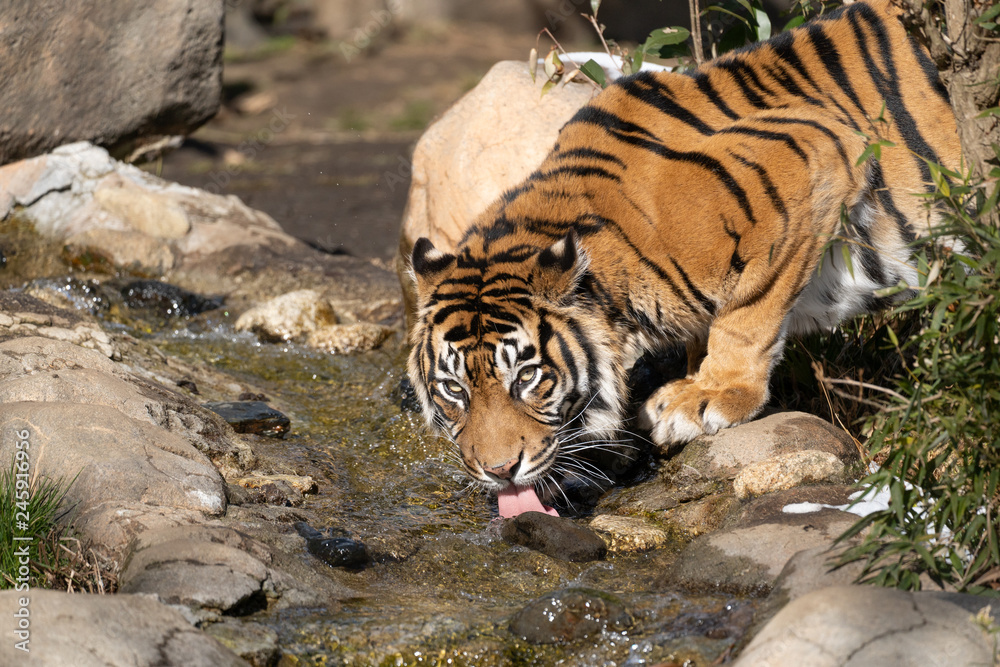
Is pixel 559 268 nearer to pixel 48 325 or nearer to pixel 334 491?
pixel 334 491

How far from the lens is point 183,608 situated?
2543 mm

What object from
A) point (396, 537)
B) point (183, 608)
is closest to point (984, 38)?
point (396, 537)

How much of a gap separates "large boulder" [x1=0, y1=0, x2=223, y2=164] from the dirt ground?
606mm

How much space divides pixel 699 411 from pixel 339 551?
153 centimetres

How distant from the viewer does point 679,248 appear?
11.8 feet

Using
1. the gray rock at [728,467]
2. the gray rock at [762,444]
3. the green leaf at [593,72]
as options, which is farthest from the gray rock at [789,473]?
the green leaf at [593,72]

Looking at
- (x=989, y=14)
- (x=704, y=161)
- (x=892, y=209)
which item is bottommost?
(x=892, y=209)

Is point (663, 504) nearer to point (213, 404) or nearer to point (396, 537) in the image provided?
point (396, 537)

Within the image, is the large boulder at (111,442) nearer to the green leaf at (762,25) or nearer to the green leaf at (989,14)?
the green leaf at (989,14)

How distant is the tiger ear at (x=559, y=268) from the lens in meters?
3.28

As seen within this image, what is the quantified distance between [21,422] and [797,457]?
2.72 m

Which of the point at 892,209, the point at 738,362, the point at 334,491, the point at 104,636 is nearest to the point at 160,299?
the point at 334,491

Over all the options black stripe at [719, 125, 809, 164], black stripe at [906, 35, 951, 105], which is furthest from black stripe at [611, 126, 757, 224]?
black stripe at [906, 35, 951, 105]

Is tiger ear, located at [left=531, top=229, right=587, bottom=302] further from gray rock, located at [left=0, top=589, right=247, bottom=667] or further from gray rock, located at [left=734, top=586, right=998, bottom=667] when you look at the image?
Result: gray rock, located at [left=0, top=589, right=247, bottom=667]
